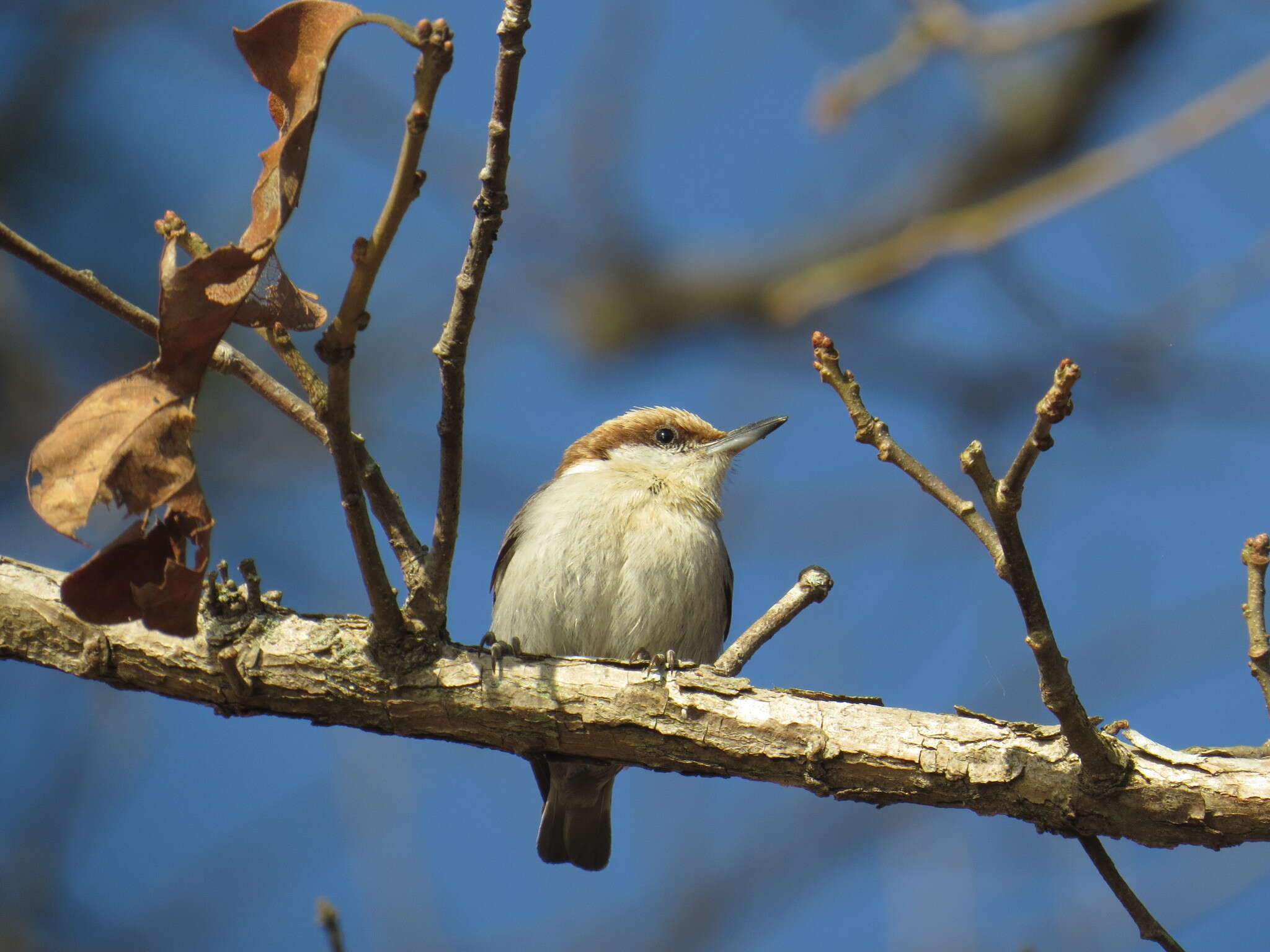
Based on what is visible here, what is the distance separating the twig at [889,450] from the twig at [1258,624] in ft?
2.60

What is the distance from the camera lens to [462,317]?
2740mm

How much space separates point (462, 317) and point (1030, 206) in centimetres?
205

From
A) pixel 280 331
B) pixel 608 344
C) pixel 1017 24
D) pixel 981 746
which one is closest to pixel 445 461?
pixel 280 331

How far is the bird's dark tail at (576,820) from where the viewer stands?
5430mm

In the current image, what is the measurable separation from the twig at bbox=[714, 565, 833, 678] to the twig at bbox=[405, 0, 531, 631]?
0.93 m

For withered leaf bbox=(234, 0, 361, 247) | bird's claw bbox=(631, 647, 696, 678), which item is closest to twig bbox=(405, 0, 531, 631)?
withered leaf bbox=(234, 0, 361, 247)

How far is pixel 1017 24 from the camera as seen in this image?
4.00 m

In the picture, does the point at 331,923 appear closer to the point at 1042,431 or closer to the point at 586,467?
the point at 1042,431

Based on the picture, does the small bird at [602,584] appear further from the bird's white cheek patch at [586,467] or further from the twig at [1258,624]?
the twig at [1258,624]

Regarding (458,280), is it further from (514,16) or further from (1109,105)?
(1109,105)

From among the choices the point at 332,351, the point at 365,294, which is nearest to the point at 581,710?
the point at 332,351

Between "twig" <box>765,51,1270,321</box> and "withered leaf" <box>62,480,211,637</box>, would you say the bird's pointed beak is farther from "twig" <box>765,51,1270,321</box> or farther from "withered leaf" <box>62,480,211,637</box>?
"withered leaf" <box>62,480,211,637</box>

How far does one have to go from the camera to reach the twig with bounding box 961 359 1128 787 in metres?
2.11

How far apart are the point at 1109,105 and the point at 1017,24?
600 cm
